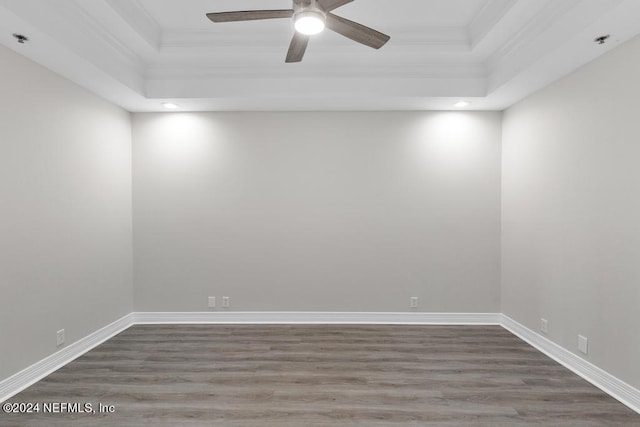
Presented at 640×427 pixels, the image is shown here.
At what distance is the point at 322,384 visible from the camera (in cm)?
266

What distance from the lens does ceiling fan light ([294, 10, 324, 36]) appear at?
1878 mm

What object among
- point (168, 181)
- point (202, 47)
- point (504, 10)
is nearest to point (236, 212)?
point (168, 181)

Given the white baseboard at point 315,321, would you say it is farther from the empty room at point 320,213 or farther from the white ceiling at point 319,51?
the white ceiling at point 319,51

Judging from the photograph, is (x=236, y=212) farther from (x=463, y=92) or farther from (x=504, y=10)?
(x=504, y=10)

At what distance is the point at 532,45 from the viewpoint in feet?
9.07

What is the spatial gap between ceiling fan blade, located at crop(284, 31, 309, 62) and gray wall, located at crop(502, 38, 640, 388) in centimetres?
219

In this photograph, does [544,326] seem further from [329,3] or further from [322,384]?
[329,3]

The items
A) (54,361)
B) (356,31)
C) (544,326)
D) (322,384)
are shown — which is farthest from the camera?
(544,326)

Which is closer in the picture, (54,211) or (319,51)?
(54,211)

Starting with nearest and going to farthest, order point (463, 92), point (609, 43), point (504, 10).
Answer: point (609, 43), point (504, 10), point (463, 92)

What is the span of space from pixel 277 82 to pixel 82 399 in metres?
3.11

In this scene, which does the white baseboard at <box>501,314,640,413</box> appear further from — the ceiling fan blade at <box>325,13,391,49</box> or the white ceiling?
the ceiling fan blade at <box>325,13,391,49</box>

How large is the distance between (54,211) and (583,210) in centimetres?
433

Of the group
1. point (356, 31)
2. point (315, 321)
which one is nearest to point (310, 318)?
point (315, 321)
